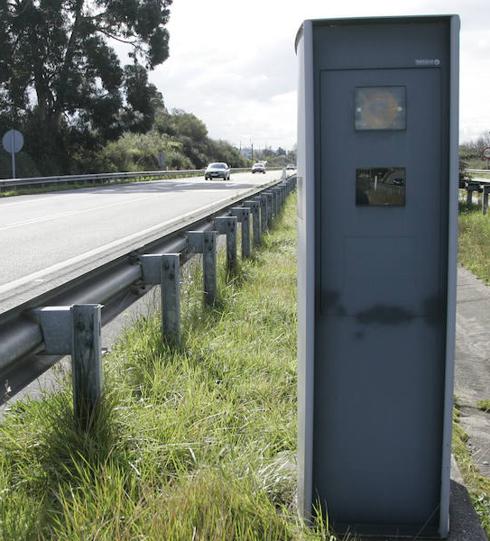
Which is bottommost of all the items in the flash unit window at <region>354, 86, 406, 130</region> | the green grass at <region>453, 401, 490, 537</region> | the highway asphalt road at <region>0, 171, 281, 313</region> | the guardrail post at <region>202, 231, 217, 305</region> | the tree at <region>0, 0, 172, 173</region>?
the green grass at <region>453, 401, 490, 537</region>

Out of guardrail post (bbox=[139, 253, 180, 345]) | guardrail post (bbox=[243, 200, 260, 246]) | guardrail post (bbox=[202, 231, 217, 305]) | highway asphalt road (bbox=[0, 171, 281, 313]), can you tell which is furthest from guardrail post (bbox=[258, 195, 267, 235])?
guardrail post (bbox=[139, 253, 180, 345])

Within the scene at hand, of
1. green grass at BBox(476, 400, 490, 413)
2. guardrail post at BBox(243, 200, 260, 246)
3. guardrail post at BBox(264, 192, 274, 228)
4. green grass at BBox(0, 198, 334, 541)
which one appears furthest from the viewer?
guardrail post at BBox(264, 192, 274, 228)

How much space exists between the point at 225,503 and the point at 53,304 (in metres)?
1.27

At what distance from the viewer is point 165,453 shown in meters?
3.25

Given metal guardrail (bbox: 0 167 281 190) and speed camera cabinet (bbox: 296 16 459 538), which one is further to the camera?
metal guardrail (bbox: 0 167 281 190)

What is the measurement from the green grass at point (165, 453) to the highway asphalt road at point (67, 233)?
39.2 inches

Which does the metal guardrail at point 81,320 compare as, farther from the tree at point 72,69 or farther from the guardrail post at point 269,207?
the tree at point 72,69

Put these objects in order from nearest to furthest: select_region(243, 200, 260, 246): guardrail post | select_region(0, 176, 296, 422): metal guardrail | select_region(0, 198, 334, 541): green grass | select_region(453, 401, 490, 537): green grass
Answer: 1. select_region(0, 198, 334, 541): green grass
2. select_region(0, 176, 296, 422): metal guardrail
3. select_region(453, 401, 490, 537): green grass
4. select_region(243, 200, 260, 246): guardrail post

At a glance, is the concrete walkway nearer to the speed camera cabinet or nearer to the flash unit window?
the speed camera cabinet

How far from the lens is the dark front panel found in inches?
105

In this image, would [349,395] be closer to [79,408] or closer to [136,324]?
[79,408]

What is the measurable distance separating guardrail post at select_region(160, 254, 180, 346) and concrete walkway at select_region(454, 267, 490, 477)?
1.74m

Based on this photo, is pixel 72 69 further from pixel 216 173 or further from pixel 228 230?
pixel 228 230

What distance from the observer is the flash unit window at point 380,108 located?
8.73 feet
